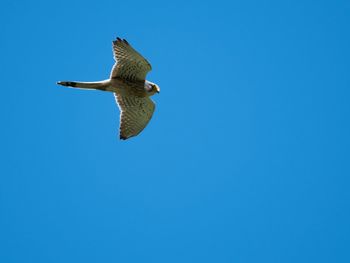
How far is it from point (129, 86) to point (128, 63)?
0.74m

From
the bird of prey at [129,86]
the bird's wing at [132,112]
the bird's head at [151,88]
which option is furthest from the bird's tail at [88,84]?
the bird's head at [151,88]

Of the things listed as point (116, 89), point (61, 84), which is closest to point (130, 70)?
point (116, 89)

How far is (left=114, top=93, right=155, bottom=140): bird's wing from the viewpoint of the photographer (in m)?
15.3

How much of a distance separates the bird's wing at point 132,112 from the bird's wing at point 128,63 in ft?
2.47

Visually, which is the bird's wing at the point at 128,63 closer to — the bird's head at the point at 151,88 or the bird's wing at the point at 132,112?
the bird's head at the point at 151,88

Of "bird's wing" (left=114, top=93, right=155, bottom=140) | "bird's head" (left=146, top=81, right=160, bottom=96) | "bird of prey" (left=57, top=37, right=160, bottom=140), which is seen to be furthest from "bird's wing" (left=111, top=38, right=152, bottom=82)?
"bird's wing" (left=114, top=93, right=155, bottom=140)

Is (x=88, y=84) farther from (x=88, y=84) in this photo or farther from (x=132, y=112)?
(x=132, y=112)

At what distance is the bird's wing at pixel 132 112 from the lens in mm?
15328

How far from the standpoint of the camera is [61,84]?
14.4 m

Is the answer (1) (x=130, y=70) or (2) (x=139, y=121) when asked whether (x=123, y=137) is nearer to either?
(2) (x=139, y=121)

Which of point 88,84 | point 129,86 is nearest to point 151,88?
point 129,86

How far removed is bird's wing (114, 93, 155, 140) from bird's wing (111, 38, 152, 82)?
75 centimetres

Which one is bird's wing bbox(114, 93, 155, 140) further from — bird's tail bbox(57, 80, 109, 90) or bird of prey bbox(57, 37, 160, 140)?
bird's tail bbox(57, 80, 109, 90)

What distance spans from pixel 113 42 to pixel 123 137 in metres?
2.61
